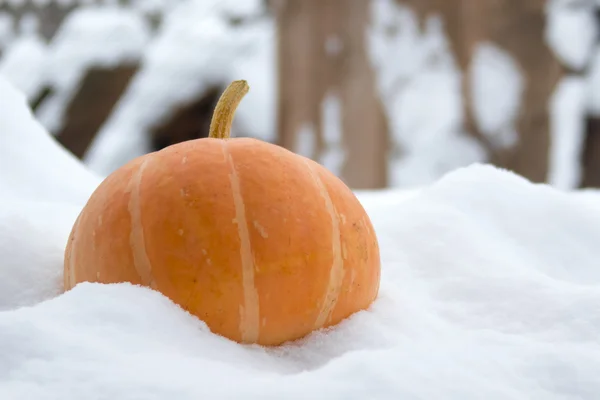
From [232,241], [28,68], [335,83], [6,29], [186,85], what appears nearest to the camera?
[232,241]

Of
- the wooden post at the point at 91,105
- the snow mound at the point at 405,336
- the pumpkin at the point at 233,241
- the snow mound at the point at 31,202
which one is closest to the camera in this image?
the snow mound at the point at 405,336

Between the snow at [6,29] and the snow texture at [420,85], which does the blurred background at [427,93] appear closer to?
the snow texture at [420,85]

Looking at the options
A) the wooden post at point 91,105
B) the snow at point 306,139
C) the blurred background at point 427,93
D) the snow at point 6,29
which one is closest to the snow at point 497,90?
the blurred background at point 427,93

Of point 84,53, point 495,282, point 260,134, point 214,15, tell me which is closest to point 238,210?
point 495,282

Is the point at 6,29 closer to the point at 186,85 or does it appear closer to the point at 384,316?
the point at 186,85

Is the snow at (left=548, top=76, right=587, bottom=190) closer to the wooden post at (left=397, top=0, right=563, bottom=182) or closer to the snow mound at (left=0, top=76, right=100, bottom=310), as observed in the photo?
the wooden post at (left=397, top=0, right=563, bottom=182)

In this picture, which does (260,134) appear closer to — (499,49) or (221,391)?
(499,49)

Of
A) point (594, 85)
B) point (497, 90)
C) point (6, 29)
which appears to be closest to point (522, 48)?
point (497, 90)
